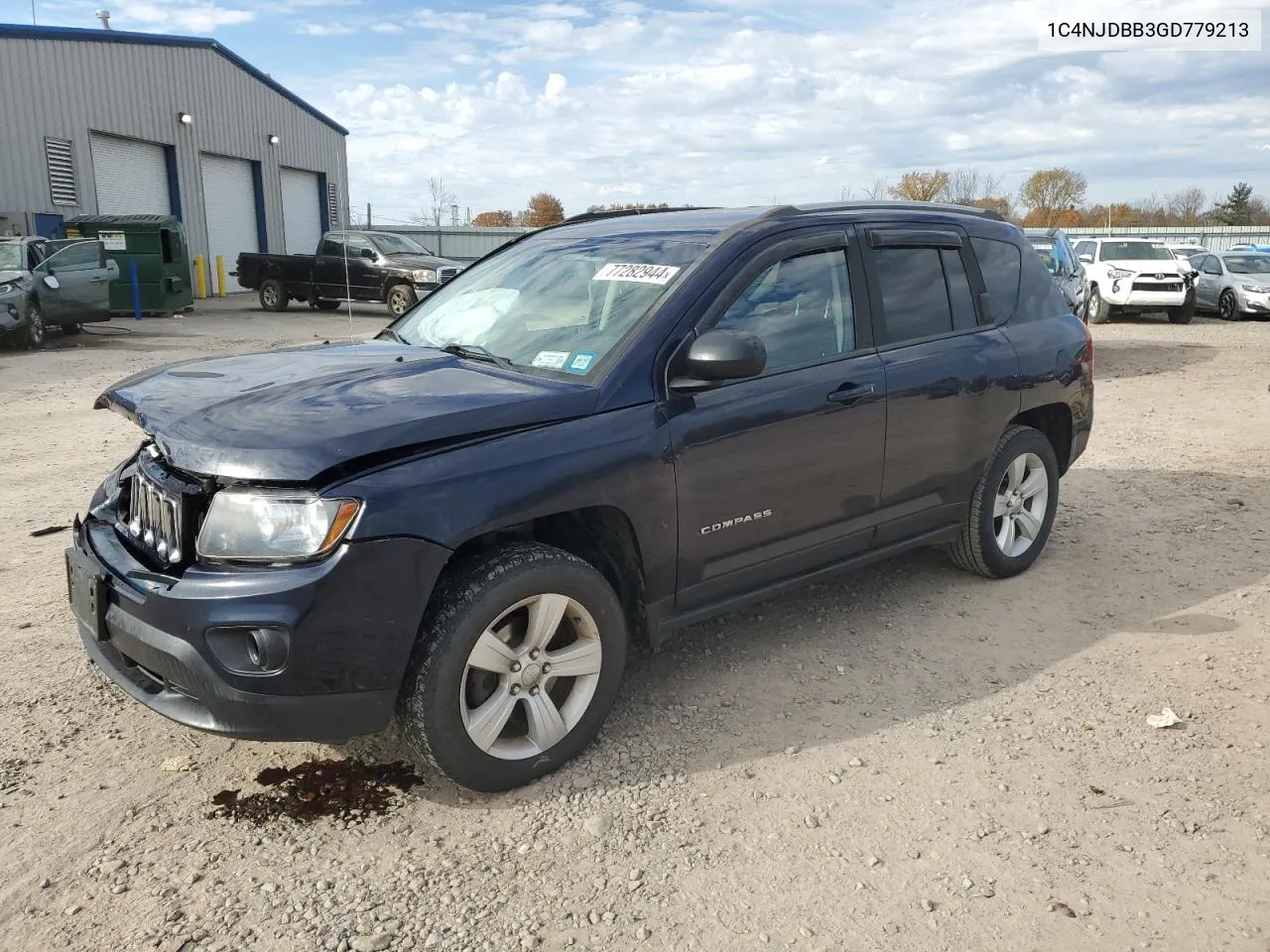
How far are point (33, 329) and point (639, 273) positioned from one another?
14260 millimetres

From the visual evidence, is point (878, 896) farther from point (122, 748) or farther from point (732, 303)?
point (122, 748)

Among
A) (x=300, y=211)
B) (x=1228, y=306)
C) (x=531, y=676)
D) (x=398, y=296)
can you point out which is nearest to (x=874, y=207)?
(x=531, y=676)

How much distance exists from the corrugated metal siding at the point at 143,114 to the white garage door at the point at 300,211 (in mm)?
450

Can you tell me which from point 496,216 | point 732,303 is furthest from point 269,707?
point 496,216

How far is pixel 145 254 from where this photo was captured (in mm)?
19797

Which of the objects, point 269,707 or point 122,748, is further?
point 122,748

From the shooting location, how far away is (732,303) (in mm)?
3631

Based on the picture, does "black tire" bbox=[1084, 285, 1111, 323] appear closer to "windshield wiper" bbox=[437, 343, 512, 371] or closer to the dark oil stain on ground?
"windshield wiper" bbox=[437, 343, 512, 371]

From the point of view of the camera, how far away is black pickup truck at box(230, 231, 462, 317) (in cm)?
1986

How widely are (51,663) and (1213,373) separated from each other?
43.8ft

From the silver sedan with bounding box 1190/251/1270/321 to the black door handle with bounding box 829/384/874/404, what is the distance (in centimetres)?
2035

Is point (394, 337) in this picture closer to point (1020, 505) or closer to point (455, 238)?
point (1020, 505)

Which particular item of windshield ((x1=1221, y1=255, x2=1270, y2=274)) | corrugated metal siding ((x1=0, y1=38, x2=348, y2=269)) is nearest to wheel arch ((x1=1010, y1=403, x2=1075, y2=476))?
windshield ((x1=1221, y1=255, x2=1270, y2=274))

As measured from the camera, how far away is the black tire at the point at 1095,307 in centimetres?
2005
